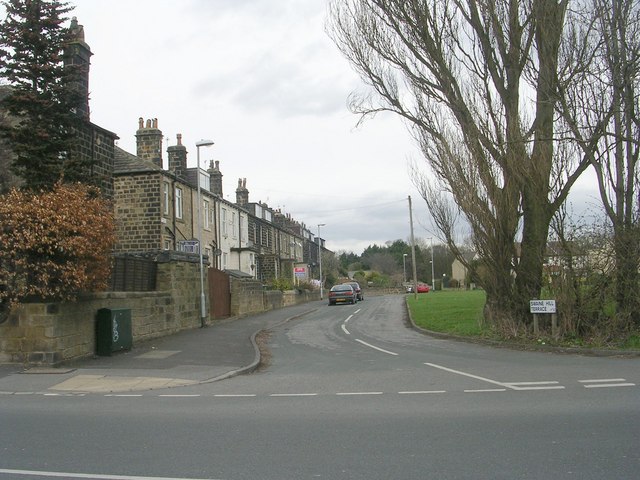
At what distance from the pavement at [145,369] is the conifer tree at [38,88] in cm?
521

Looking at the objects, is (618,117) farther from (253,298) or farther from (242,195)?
(242,195)

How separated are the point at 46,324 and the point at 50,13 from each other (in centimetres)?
880

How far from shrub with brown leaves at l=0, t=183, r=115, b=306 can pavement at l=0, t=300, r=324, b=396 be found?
1.64 m

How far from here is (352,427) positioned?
22.3 ft

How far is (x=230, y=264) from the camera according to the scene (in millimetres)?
40750

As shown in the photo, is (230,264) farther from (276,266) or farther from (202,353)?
(202,353)

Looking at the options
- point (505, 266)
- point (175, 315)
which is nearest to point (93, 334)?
point (175, 315)

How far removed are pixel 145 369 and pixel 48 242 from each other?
3.27m

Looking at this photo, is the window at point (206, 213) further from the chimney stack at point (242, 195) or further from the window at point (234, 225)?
the chimney stack at point (242, 195)

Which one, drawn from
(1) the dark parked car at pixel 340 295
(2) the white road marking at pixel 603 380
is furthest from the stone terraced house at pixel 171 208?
(2) the white road marking at pixel 603 380

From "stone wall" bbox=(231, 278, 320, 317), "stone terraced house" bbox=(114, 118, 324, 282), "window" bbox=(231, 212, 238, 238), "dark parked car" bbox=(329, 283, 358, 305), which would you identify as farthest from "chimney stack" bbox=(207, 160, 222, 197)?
"dark parked car" bbox=(329, 283, 358, 305)

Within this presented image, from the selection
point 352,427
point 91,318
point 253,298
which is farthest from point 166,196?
point 352,427

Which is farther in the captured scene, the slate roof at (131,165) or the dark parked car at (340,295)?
the dark parked car at (340,295)

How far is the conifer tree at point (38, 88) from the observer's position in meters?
15.2
